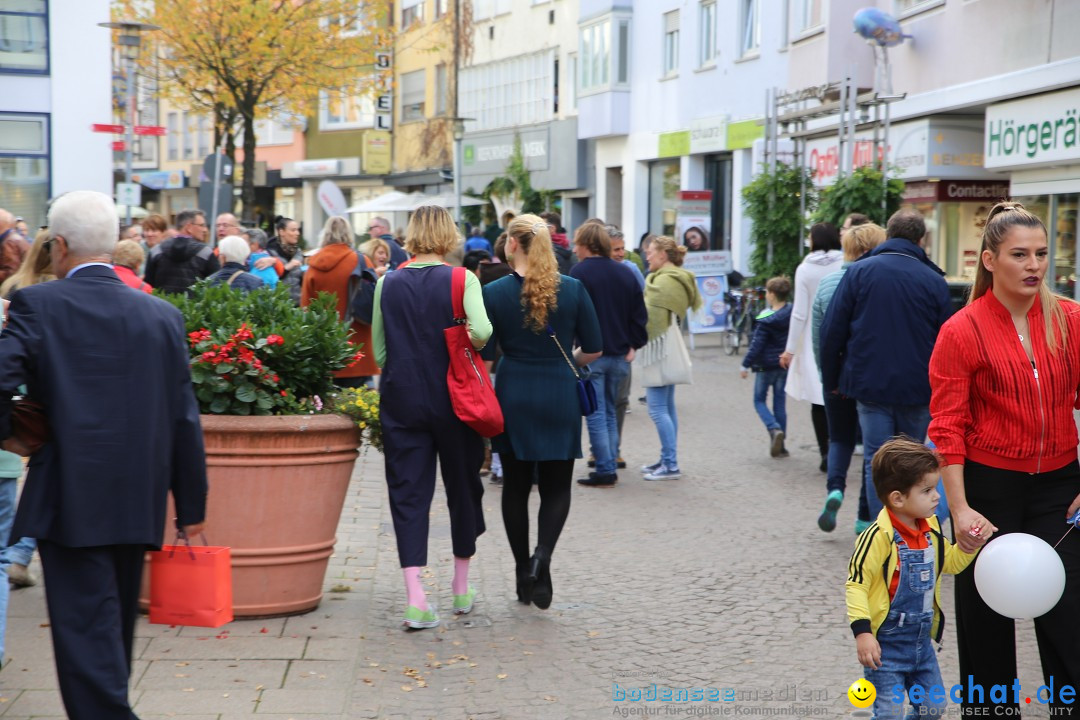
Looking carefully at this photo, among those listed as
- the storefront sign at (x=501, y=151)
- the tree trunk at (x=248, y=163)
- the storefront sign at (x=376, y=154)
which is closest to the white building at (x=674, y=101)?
the storefront sign at (x=501, y=151)

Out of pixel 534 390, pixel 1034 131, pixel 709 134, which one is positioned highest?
pixel 709 134

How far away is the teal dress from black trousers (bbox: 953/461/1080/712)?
2.53 meters

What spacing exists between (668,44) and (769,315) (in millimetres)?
22058

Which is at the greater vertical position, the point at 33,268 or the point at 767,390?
the point at 33,268

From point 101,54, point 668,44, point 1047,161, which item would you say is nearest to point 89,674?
point 1047,161

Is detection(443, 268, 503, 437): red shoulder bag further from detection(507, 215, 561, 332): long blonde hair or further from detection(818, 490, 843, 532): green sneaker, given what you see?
detection(818, 490, 843, 532): green sneaker

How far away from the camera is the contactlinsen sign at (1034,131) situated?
1593cm

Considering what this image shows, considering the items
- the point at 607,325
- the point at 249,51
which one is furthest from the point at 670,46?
the point at 607,325

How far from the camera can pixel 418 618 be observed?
649 centimetres

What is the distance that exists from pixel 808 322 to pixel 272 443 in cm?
541

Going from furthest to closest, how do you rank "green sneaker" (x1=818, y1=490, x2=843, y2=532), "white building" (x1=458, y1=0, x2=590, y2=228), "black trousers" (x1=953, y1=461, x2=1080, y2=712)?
"white building" (x1=458, y1=0, x2=590, y2=228) → "green sneaker" (x1=818, y1=490, x2=843, y2=532) → "black trousers" (x1=953, y1=461, x2=1080, y2=712)

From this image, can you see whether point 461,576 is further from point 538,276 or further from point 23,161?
point 23,161

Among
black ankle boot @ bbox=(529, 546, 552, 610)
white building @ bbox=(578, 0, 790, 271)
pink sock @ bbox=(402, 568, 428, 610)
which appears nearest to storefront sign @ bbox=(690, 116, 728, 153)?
white building @ bbox=(578, 0, 790, 271)

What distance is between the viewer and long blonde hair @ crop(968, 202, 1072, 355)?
4598mm
